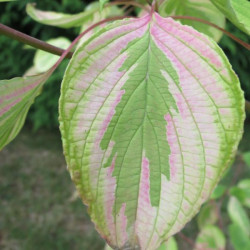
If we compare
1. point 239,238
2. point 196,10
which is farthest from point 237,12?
point 239,238

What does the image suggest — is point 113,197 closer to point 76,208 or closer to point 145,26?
point 145,26

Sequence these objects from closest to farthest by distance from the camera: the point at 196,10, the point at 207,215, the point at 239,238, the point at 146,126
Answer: the point at 146,126 → the point at 196,10 → the point at 239,238 → the point at 207,215

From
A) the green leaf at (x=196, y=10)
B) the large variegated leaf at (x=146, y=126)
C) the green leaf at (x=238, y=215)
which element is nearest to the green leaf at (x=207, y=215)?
the green leaf at (x=238, y=215)

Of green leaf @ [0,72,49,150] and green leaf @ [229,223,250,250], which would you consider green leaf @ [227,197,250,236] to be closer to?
green leaf @ [229,223,250,250]

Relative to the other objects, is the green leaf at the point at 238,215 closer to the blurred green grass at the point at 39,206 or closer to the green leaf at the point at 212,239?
the green leaf at the point at 212,239

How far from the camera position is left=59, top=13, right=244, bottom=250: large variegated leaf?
0.80ft

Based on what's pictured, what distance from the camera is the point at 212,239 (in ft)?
2.48

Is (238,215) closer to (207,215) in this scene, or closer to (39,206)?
(207,215)

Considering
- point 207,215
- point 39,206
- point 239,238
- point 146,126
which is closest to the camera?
point 146,126

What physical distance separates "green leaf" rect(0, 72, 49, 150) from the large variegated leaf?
0.07 metres

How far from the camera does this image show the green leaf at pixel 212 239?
0.74 m

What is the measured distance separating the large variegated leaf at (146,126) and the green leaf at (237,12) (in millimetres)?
24

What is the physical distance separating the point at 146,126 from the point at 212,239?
57 centimetres

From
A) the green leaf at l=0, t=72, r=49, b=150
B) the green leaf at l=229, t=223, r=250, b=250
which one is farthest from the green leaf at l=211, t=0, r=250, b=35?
the green leaf at l=229, t=223, r=250, b=250
